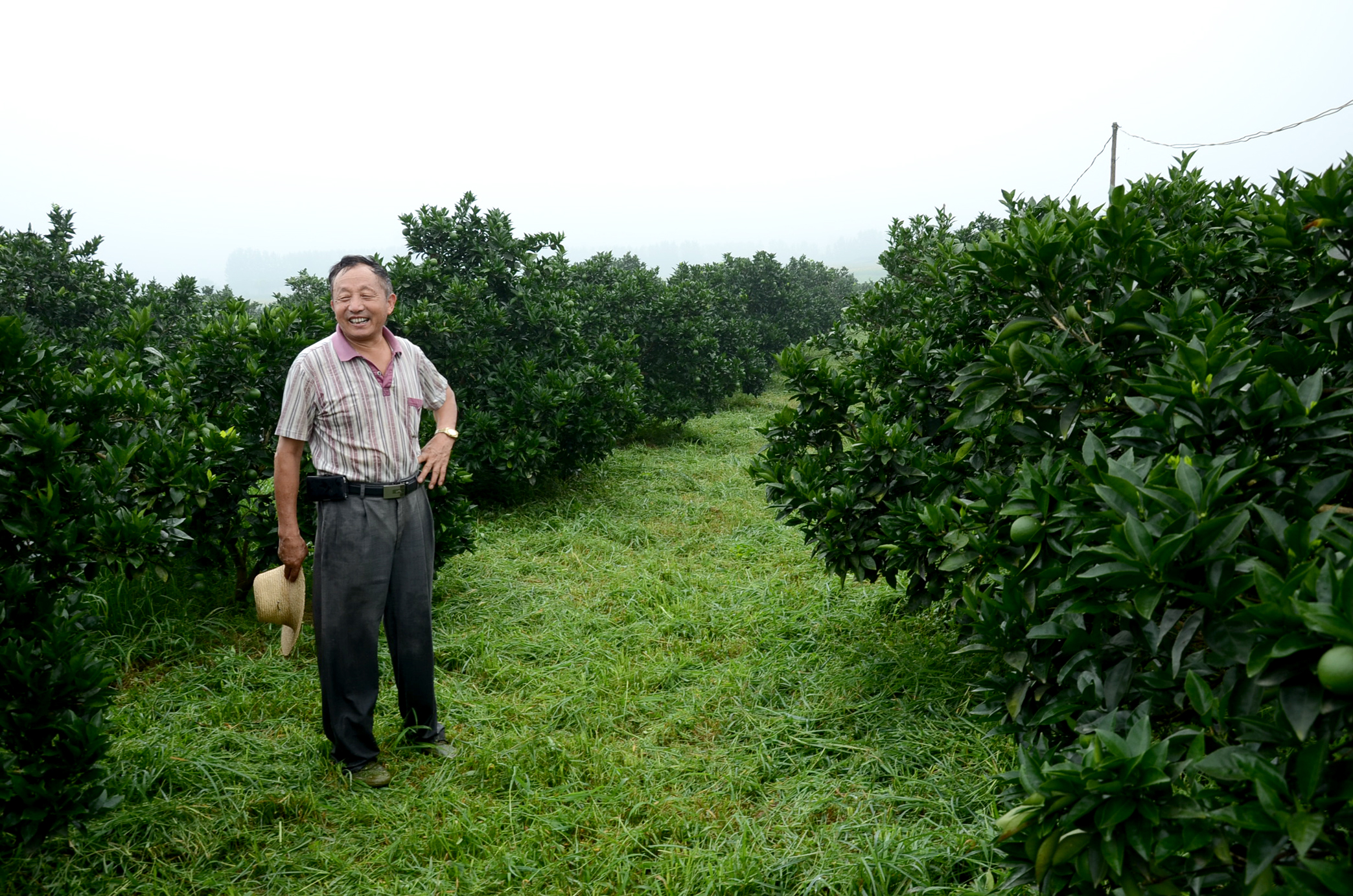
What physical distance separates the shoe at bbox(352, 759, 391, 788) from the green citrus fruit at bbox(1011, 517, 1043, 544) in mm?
2443

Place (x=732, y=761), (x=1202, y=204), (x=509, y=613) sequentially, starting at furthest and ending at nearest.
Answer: (x=509, y=613), (x=1202, y=204), (x=732, y=761)

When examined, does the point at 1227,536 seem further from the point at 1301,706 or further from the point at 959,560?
the point at 959,560

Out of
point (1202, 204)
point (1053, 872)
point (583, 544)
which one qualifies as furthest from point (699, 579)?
point (1053, 872)

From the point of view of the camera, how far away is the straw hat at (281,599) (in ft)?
10.3

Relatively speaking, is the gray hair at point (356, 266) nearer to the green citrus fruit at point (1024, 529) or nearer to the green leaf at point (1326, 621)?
the green citrus fruit at point (1024, 529)

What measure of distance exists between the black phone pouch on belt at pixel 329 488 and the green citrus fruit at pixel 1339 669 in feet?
9.07

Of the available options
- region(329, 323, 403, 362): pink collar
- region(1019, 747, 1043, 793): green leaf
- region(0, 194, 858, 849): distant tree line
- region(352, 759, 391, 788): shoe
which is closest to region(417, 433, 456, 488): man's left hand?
region(329, 323, 403, 362): pink collar

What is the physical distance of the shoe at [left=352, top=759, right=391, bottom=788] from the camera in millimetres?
3139

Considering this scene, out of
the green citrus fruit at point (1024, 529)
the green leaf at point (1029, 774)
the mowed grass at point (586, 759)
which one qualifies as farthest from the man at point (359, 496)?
the green leaf at point (1029, 774)

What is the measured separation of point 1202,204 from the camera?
4.09m

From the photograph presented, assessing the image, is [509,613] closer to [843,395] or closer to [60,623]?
[843,395]

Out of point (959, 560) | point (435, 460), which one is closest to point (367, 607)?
point (435, 460)

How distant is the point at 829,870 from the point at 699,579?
285 cm

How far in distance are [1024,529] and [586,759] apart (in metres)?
2.08
